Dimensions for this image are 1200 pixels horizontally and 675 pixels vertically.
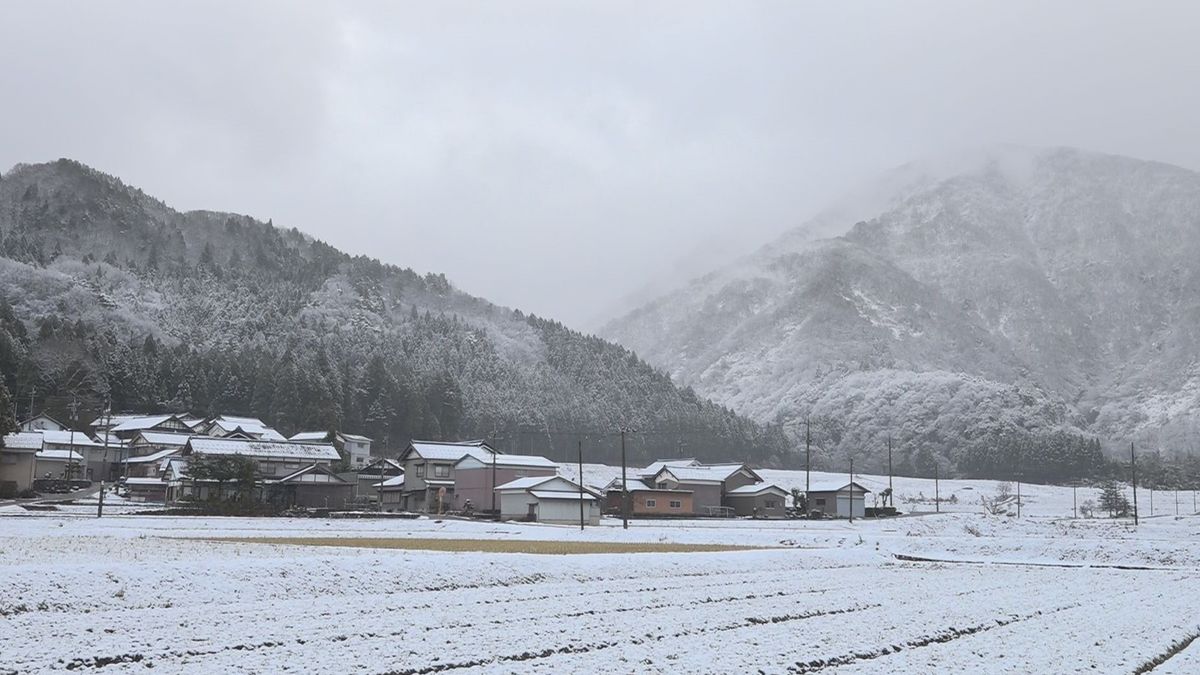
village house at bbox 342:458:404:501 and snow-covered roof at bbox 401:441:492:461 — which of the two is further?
village house at bbox 342:458:404:501

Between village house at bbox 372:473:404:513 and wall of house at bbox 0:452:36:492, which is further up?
wall of house at bbox 0:452:36:492

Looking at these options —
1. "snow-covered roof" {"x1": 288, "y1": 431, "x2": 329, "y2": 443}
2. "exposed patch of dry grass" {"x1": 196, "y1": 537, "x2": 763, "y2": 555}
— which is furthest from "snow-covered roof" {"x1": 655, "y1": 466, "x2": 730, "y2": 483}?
"exposed patch of dry grass" {"x1": 196, "y1": 537, "x2": 763, "y2": 555}

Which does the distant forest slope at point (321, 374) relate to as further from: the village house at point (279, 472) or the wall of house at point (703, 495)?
the wall of house at point (703, 495)

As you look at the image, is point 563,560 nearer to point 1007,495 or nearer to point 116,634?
point 116,634

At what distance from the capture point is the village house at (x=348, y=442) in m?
107

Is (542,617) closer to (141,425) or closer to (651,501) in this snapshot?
(651,501)

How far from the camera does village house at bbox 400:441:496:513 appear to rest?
8612 cm

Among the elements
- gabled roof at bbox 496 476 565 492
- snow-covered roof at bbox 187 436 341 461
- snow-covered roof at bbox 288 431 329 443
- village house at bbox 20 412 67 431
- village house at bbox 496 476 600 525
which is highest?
village house at bbox 20 412 67 431

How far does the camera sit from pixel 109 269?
199 metres

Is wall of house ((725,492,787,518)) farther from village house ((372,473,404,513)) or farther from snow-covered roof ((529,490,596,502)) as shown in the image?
village house ((372,473,404,513))

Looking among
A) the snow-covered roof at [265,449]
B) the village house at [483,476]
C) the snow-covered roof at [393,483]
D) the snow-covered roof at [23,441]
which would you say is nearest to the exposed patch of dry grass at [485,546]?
the village house at [483,476]

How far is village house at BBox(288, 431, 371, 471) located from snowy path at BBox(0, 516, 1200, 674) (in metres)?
78.0

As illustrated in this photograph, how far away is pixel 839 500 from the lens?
94.6 meters

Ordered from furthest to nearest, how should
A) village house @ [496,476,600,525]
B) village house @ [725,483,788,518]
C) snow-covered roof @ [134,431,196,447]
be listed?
1. snow-covered roof @ [134,431,196,447]
2. village house @ [725,483,788,518]
3. village house @ [496,476,600,525]
